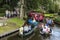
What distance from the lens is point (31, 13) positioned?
40812 millimetres

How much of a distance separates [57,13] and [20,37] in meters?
29.2

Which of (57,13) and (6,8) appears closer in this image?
(6,8)

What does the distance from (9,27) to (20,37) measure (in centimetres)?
320

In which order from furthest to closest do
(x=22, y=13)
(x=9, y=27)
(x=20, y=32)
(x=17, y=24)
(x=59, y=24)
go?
1. (x=59, y=24)
2. (x=22, y=13)
3. (x=17, y=24)
4. (x=9, y=27)
5. (x=20, y=32)

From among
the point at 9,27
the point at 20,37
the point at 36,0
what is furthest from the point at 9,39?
the point at 36,0

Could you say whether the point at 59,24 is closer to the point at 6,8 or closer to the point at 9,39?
the point at 6,8

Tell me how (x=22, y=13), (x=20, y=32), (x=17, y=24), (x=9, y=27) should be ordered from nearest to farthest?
(x=20, y=32), (x=9, y=27), (x=17, y=24), (x=22, y=13)

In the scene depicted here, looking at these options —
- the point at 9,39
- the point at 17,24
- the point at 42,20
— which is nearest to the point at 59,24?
the point at 42,20

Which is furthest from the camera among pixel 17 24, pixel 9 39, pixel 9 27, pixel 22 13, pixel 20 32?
pixel 22 13

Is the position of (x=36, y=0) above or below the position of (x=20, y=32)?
above

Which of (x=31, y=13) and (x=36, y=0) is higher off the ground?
(x=36, y=0)

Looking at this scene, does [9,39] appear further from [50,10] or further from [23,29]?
[50,10]

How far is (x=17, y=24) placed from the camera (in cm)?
2891

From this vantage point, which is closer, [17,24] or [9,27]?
[9,27]
